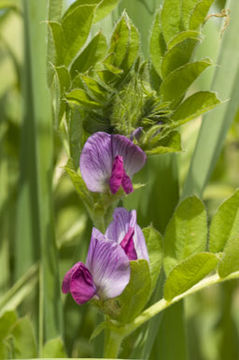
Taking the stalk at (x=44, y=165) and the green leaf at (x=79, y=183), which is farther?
the stalk at (x=44, y=165)

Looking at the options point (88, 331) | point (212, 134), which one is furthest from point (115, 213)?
point (88, 331)

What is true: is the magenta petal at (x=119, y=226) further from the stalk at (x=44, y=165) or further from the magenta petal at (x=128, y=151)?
the stalk at (x=44, y=165)

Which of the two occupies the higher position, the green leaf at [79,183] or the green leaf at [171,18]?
the green leaf at [171,18]

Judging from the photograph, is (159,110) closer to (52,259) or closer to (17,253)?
(52,259)

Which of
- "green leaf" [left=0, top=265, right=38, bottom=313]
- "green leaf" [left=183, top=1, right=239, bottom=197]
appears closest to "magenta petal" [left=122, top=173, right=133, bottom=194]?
"green leaf" [left=183, top=1, right=239, bottom=197]

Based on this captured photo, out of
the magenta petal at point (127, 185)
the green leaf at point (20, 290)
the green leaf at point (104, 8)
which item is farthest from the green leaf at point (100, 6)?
the green leaf at point (20, 290)

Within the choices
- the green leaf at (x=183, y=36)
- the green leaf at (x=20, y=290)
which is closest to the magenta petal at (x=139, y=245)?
the green leaf at (x=183, y=36)

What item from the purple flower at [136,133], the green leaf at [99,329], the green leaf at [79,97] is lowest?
the green leaf at [99,329]

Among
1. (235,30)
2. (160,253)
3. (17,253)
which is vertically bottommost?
(17,253)
